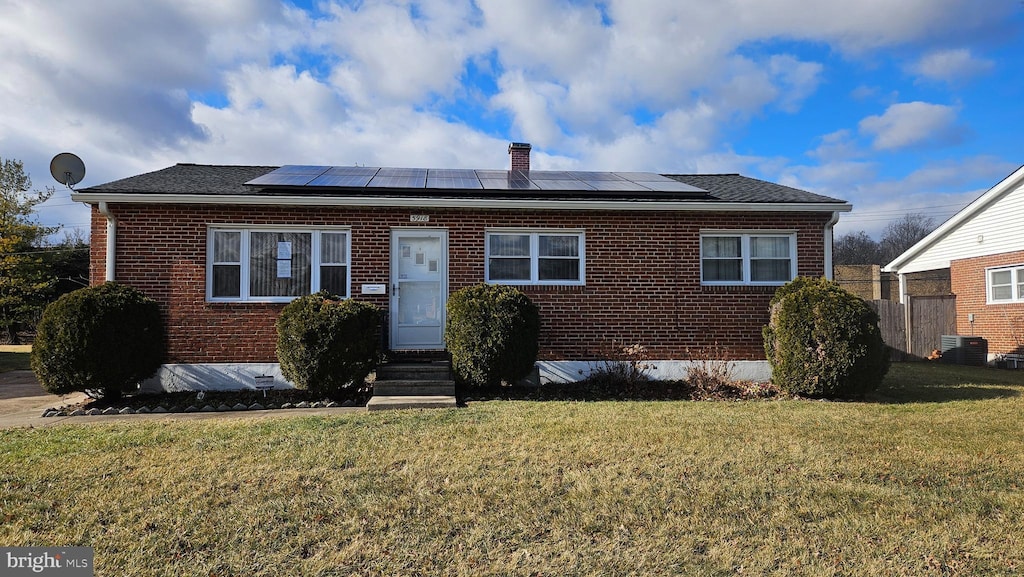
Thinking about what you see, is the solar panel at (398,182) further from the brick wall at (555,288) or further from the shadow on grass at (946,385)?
the shadow on grass at (946,385)

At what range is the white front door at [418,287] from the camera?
10.4m

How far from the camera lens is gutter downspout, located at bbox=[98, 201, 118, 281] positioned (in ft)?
31.9

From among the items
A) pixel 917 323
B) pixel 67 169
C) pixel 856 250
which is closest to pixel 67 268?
pixel 67 169

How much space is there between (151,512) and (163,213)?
286 inches

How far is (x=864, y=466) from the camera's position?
520 centimetres

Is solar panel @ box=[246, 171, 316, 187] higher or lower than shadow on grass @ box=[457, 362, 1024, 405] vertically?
higher

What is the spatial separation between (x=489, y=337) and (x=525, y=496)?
4604 mm

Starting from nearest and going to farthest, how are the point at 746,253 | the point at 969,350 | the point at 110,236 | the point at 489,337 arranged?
the point at 489,337, the point at 110,236, the point at 746,253, the point at 969,350

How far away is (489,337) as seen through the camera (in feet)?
29.6

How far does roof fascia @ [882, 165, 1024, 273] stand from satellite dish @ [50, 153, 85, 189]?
21551mm

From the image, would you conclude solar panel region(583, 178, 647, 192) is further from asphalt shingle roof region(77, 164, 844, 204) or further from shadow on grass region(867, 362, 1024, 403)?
shadow on grass region(867, 362, 1024, 403)

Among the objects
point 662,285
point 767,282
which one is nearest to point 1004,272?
point 767,282

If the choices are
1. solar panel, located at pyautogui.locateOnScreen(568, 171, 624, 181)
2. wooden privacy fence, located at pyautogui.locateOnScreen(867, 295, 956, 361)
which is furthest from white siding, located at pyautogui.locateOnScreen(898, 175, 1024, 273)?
solar panel, located at pyautogui.locateOnScreen(568, 171, 624, 181)
